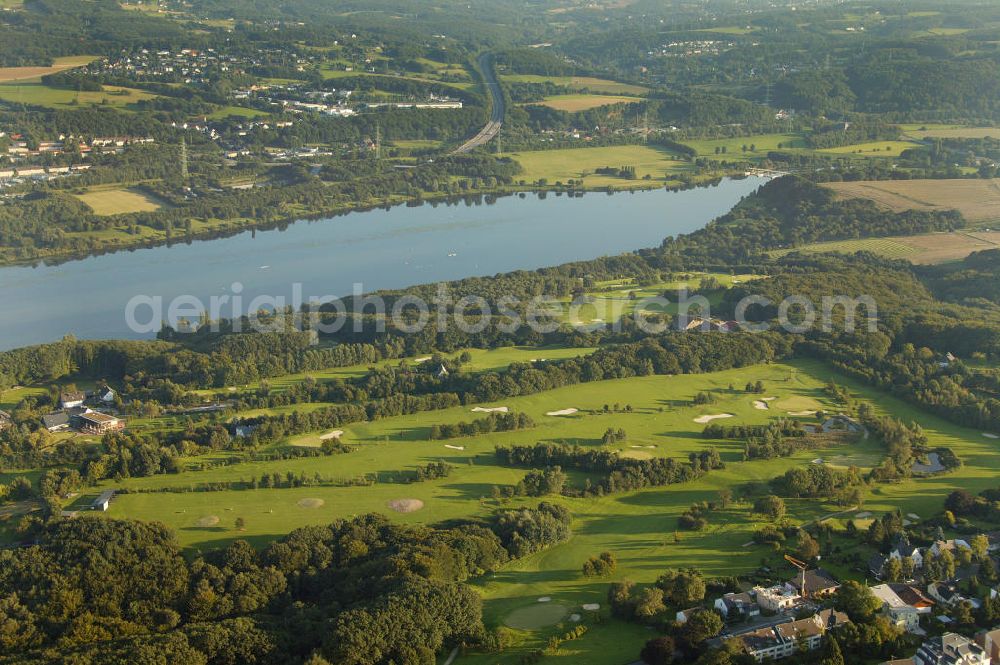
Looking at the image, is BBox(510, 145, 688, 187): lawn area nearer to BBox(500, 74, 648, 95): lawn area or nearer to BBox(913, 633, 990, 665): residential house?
BBox(500, 74, 648, 95): lawn area

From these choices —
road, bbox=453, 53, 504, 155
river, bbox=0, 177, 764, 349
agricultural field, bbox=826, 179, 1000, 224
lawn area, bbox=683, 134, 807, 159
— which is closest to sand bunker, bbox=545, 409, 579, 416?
river, bbox=0, 177, 764, 349

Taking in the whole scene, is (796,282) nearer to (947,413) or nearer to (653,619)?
(947,413)

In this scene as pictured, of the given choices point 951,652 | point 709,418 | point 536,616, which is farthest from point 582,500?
point 951,652

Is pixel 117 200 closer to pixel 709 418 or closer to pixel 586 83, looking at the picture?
pixel 709 418

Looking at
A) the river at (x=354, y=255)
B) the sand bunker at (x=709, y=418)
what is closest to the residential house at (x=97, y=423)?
the river at (x=354, y=255)

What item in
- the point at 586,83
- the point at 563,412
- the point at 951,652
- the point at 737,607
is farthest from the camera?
the point at 586,83
